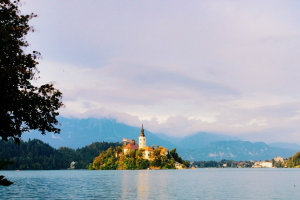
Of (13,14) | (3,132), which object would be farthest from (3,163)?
(13,14)

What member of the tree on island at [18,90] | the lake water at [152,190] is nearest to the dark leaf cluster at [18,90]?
the tree on island at [18,90]

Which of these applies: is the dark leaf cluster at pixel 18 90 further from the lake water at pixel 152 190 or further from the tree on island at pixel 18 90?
the lake water at pixel 152 190

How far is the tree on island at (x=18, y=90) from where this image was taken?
26.7 metres

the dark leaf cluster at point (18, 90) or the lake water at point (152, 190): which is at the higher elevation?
the dark leaf cluster at point (18, 90)

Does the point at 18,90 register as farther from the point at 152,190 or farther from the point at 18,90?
the point at 152,190

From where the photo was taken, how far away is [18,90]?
27734 mm

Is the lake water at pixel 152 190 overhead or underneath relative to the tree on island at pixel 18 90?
underneath

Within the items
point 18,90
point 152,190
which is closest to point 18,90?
point 18,90

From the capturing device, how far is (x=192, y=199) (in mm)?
61625

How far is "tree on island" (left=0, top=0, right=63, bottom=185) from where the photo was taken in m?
26.7

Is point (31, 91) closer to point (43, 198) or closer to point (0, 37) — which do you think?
point (0, 37)

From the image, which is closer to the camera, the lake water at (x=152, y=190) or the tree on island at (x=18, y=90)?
the tree on island at (x=18, y=90)

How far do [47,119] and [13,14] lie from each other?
8339mm

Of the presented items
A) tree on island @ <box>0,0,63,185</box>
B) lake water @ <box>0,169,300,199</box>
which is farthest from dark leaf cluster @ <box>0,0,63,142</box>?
lake water @ <box>0,169,300,199</box>
